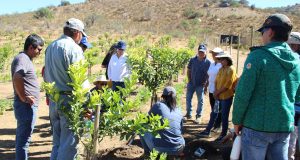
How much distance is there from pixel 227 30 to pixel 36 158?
41.0m

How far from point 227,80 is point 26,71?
3044 millimetres

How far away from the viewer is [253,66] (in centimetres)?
278

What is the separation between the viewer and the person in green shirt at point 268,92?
2.79 m

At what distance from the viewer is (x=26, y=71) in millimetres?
4379

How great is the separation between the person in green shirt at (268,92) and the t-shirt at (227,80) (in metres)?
2.99

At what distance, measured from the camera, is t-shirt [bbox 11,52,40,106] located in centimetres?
434

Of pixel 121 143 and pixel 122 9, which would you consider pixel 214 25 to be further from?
pixel 121 143

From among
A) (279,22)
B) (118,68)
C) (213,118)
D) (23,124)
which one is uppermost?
(279,22)

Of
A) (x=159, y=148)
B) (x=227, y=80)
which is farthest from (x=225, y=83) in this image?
(x=159, y=148)

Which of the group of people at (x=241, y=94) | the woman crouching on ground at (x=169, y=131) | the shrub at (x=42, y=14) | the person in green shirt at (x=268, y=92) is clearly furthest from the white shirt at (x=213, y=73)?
the shrub at (x=42, y=14)

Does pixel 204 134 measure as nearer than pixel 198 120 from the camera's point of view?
Yes

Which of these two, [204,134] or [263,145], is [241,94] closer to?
[263,145]

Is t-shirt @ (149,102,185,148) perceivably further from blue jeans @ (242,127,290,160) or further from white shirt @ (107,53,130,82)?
white shirt @ (107,53,130,82)

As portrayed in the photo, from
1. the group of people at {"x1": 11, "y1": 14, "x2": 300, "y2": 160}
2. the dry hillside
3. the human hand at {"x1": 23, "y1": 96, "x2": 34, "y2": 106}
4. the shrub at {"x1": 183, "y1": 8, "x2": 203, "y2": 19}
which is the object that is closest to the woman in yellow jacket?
the group of people at {"x1": 11, "y1": 14, "x2": 300, "y2": 160}
